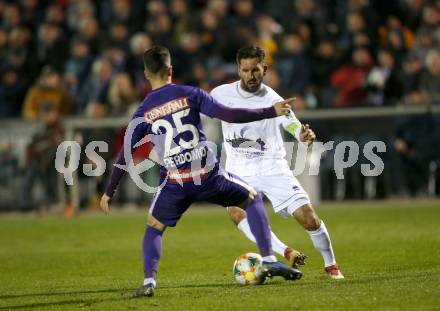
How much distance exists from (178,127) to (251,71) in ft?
4.45

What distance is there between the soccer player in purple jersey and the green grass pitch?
2.06 ft

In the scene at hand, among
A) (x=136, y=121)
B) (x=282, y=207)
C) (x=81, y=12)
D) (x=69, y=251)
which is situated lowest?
(x=69, y=251)

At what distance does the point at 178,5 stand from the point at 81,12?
95.3 inches

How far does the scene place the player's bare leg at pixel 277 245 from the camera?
9680mm

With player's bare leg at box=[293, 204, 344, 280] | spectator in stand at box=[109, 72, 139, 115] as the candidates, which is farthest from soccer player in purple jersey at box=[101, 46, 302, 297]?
spectator in stand at box=[109, 72, 139, 115]

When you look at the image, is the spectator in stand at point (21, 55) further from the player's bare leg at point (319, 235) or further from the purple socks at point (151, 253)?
the purple socks at point (151, 253)

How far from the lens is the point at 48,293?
9.24 metres

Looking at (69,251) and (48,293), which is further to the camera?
(69,251)

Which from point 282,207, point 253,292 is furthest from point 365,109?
point 253,292

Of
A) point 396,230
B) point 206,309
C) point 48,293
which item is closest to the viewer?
point 206,309

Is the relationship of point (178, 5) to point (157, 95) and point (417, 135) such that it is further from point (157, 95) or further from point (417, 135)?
point (157, 95)

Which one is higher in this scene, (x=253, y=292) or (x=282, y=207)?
(x=282, y=207)

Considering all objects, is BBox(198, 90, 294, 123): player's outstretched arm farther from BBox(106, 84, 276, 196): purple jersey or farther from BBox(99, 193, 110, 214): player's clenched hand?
BBox(99, 193, 110, 214): player's clenched hand

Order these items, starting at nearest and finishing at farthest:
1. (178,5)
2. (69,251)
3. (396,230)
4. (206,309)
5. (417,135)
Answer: (206,309), (69,251), (396,230), (417,135), (178,5)
